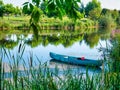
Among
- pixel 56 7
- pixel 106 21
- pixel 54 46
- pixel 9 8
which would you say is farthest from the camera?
pixel 106 21

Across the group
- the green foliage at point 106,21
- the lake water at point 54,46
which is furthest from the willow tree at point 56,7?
the green foliage at point 106,21

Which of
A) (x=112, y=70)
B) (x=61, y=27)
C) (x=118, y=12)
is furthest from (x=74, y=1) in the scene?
(x=118, y=12)

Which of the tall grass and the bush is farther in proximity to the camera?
the bush

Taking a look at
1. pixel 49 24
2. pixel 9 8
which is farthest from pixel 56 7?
pixel 9 8

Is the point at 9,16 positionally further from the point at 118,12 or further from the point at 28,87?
the point at 28,87

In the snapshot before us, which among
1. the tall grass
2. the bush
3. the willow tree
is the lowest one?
the bush

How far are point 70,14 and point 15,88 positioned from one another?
Answer: 108 centimetres

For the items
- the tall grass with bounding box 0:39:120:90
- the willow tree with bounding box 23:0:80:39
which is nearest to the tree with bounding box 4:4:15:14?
the willow tree with bounding box 23:0:80:39

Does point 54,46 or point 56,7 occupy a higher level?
point 56,7

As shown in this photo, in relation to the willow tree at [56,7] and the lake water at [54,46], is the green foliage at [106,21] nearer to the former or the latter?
the lake water at [54,46]

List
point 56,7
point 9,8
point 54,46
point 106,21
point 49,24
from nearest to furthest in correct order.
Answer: point 56,7
point 54,46
point 49,24
point 9,8
point 106,21

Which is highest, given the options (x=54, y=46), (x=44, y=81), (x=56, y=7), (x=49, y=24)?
(x=56, y=7)

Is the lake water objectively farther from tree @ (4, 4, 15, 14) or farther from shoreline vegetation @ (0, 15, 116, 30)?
tree @ (4, 4, 15, 14)

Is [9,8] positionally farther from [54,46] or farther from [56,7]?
[56,7]
